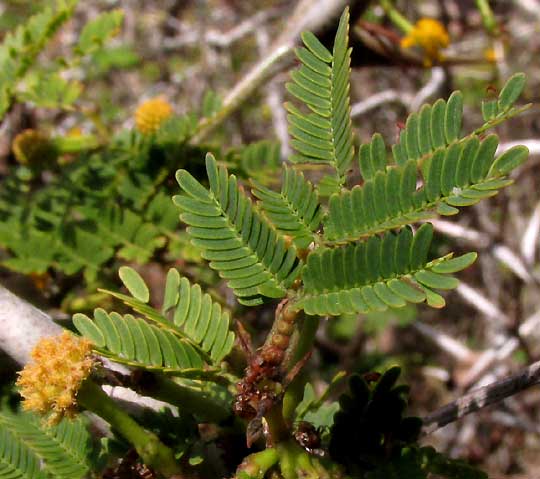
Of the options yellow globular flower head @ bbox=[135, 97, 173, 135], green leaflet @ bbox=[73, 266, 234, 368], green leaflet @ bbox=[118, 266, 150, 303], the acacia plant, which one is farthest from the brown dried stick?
yellow globular flower head @ bbox=[135, 97, 173, 135]

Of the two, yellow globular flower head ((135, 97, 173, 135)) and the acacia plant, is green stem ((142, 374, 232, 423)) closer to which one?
the acacia plant

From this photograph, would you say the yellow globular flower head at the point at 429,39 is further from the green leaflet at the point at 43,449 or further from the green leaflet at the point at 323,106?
the green leaflet at the point at 43,449

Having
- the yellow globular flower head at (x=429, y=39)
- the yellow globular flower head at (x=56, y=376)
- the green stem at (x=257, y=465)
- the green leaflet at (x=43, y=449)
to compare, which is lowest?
the green leaflet at (x=43, y=449)

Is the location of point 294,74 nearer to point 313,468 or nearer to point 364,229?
point 364,229

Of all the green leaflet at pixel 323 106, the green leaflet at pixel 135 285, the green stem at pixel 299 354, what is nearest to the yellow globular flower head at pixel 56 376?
the green leaflet at pixel 135 285

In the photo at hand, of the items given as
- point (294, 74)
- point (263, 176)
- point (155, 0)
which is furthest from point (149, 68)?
point (294, 74)

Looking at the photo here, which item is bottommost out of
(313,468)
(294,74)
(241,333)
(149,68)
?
(313,468)
